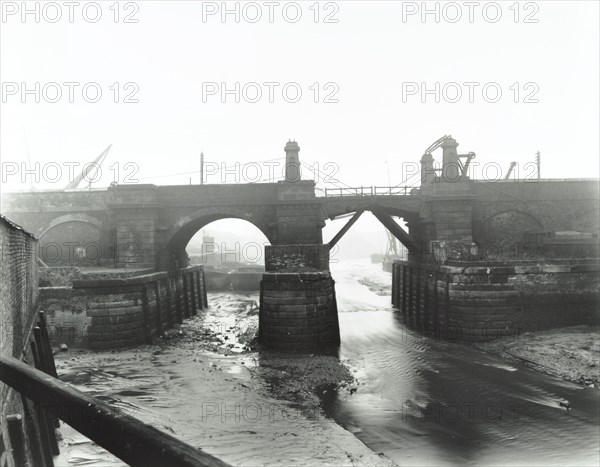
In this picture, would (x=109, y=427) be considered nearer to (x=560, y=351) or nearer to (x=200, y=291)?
(x=560, y=351)

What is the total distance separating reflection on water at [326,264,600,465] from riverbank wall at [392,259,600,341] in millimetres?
1569

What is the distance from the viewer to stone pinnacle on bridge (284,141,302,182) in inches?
866

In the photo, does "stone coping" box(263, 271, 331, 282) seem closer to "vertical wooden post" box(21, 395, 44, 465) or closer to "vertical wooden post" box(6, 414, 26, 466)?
"vertical wooden post" box(21, 395, 44, 465)

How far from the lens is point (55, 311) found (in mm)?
17109

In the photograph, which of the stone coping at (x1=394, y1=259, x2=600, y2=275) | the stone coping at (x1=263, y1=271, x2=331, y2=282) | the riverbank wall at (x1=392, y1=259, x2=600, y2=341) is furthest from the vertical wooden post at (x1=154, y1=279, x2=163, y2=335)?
the stone coping at (x1=394, y1=259, x2=600, y2=275)

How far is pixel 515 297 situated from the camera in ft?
61.5

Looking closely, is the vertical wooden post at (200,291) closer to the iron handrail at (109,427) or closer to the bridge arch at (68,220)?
the bridge arch at (68,220)

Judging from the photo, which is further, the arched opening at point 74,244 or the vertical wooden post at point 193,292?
the vertical wooden post at point 193,292

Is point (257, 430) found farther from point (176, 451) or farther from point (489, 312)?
point (489, 312)

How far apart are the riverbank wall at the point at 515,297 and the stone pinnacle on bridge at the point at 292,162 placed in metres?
8.86

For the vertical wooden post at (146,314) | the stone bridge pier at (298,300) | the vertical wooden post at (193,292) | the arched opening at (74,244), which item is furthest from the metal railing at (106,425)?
the vertical wooden post at (193,292)

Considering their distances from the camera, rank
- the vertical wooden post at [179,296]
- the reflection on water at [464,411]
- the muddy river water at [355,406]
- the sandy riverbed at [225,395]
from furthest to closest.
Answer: the vertical wooden post at [179,296]
the reflection on water at [464,411]
the muddy river water at [355,406]
the sandy riverbed at [225,395]

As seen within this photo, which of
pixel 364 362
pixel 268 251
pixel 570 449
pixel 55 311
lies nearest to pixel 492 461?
pixel 570 449

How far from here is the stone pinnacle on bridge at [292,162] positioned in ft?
72.2
